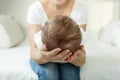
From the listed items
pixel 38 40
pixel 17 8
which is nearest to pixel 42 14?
pixel 38 40

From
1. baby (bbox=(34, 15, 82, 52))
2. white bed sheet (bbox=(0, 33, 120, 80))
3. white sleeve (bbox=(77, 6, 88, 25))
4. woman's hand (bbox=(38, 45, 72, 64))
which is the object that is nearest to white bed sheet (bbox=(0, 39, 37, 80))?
white bed sheet (bbox=(0, 33, 120, 80))

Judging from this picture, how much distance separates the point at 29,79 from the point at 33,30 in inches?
10.5

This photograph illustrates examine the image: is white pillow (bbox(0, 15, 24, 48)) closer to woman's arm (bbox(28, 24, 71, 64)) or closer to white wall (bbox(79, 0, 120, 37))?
woman's arm (bbox(28, 24, 71, 64))

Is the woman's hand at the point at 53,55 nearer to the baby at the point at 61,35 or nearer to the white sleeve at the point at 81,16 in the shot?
the baby at the point at 61,35

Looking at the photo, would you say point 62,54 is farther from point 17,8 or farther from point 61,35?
point 17,8

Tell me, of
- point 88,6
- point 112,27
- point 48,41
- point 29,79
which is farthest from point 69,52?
point 88,6

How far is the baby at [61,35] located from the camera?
3.58ft

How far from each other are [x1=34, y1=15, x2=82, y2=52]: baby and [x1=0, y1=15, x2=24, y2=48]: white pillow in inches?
27.3

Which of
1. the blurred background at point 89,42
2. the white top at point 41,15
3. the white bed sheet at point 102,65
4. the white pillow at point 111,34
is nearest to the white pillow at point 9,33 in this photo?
the blurred background at point 89,42

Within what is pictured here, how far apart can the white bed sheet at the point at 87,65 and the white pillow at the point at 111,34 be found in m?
0.17

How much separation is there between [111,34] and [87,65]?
63 centimetres

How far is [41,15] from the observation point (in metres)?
1.35

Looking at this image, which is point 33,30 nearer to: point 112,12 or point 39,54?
point 39,54

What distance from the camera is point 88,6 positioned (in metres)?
2.12
